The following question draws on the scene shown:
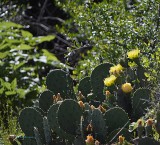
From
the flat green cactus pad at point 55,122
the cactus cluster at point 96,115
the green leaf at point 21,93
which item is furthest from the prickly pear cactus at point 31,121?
the green leaf at point 21,93

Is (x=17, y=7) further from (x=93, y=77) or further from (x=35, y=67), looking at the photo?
(x=93, y=77)

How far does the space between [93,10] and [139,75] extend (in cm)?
120

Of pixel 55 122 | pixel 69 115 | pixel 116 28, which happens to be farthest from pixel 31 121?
pixel 116 28

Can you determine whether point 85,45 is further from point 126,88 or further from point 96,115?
point 96,115

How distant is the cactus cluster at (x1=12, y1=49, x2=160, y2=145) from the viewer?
3.28m

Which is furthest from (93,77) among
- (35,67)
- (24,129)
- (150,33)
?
(35,67)

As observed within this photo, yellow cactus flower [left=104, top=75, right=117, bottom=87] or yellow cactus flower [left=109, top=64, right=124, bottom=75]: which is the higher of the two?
yellow cactus flower [left=109, top=64, right=124, bottom=75]

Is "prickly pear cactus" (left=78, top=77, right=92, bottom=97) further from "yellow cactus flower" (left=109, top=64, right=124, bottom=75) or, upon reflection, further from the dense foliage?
"yellow cactus flower" (left=109, top=64, right=124, bottom=75)

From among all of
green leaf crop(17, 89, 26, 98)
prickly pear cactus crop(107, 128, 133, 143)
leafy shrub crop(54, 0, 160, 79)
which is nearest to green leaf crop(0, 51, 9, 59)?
green leaf crop(17, 89, 26, 98)

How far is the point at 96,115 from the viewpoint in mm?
3236

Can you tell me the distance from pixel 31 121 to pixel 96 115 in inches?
21.4

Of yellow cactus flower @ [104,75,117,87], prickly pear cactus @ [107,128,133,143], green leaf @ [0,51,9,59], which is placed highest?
yellow cactus flower @ [104,75,117,87]

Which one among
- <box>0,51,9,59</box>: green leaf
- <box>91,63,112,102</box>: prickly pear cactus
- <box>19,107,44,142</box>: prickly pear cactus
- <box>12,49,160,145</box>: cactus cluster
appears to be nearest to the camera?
<box>12,49,160,145</box>: cactus cluster

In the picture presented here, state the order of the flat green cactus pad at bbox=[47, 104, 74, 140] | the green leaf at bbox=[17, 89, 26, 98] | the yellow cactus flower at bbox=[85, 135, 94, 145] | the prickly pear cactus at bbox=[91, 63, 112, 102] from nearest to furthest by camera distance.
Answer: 1. the yellow cactus flower at bbox=[85, 135, 94, 145]
2. the flat green cactus pad at bbox=[47, 104, 74, 140]
3. the prickly pear cactus at bbox=[91, 63, 112, 102]
4. the green leaf at bbox=[17, 89, 26, 98]
